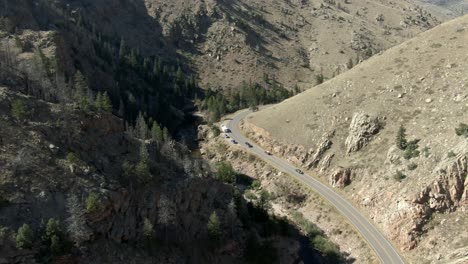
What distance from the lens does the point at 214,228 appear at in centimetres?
5969

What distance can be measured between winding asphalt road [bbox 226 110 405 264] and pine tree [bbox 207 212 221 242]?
2875cm

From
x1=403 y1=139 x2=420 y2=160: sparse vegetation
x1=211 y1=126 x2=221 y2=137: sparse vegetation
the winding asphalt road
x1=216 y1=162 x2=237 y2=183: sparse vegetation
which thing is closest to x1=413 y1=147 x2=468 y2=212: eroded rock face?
x1=403 y1=139 x2=420 y2=160: sparse vegetation

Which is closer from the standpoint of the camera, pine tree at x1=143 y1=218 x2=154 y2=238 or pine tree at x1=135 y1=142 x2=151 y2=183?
pine tree at x1=143 y1=218 x2=154 y2=238

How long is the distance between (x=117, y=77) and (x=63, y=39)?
68.4 ft

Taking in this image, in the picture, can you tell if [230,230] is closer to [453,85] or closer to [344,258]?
[344,258]

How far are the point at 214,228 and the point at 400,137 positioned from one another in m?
45.8

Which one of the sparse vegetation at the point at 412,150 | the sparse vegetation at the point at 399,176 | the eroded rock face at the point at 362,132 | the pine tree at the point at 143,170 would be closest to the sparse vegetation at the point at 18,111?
the pine tree at the point at 143,170

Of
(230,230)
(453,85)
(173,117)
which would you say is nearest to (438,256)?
(230,230)

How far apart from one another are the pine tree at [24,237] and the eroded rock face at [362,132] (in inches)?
2665

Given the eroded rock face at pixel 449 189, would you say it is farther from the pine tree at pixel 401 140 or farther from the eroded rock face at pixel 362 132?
the eroded rock face at pixel 362 132

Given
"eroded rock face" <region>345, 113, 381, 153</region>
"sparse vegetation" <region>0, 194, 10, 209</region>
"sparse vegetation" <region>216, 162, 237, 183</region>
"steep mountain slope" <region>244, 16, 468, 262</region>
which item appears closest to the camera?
"sparse vegetation" <region>0, 194, 10, 209</region>

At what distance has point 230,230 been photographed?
209ft

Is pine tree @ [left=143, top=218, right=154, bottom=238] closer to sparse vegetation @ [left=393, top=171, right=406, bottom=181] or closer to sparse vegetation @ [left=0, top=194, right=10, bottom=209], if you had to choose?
sparse vegetation @ [left=0, top=194, right=10, bottom=209]

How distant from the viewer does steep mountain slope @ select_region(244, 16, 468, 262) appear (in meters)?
69.6
